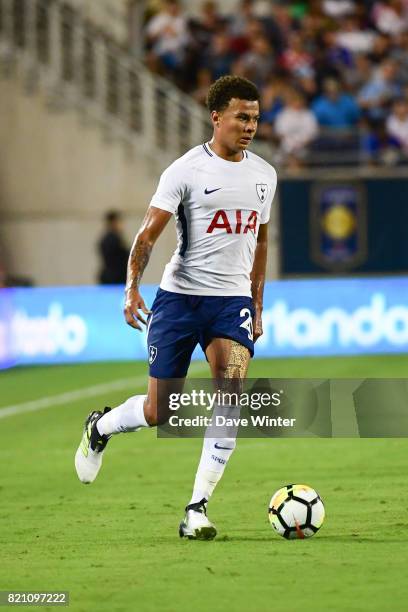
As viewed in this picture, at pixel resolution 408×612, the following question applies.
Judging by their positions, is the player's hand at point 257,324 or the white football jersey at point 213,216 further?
the player's hand at point 257,324

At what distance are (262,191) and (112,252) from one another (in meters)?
11.9

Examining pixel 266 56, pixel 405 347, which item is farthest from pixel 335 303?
pixel 266 56

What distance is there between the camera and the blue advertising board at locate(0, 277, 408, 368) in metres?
18.2

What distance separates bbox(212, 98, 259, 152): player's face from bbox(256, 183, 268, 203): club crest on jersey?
0.26 meters

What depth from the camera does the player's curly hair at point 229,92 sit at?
24.4ft

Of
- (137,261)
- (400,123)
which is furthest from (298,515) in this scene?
(400,123)

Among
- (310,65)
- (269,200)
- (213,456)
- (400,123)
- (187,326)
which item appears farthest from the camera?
(310,65)

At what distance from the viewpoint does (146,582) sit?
20.8ft

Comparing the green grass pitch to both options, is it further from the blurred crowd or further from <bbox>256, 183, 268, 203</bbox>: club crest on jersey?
the blurred crowd

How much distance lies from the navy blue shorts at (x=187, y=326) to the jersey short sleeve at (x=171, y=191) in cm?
53

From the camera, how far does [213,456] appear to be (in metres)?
7.45

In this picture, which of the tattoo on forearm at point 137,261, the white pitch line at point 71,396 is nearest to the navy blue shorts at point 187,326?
the tattoo on forearm at point 137,261

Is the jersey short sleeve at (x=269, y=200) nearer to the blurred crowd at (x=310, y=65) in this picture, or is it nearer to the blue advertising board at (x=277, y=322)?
the blue advertising board at (x=277, y=322)

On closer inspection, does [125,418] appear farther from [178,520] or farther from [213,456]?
[178,520]
